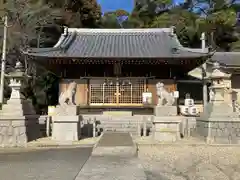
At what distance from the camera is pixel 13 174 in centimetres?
606

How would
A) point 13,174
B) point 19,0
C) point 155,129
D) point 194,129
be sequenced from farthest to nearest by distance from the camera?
point 19,0, point 194,129, point 155,129, point 13,174

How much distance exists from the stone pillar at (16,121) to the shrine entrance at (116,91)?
648 centimetres

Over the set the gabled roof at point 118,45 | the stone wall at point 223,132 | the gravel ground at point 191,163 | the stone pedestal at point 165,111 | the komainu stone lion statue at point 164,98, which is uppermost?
the gabled roof at point 118,45

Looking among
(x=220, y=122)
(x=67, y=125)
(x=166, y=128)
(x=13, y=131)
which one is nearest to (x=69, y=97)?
(x=67, y=125)

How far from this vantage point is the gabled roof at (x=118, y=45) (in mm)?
17641

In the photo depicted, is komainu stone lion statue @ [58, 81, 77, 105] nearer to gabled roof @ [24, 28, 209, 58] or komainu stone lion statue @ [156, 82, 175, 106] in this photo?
komainu stone lion statue @ [156, 82, 175, 106]

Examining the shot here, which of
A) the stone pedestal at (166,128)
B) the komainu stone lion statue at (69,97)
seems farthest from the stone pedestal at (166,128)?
the komainu stone lion statue at (69,97)

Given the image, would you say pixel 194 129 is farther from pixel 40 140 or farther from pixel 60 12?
pixel 60 12

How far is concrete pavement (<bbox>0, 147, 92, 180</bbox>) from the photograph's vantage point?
5789 millimetres

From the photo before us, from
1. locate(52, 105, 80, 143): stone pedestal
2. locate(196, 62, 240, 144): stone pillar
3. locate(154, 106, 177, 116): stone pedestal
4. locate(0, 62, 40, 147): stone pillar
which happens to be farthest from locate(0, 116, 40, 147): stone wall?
locate(196, 62, 240, 144): stone pillar

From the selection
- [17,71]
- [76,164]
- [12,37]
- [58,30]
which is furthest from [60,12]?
[76,164]

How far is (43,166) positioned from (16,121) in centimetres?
518

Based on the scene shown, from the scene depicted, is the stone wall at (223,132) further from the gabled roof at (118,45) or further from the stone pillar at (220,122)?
the gabled roof at (118,45)

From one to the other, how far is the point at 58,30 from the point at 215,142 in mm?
23969
